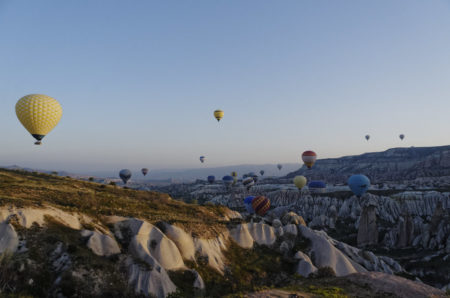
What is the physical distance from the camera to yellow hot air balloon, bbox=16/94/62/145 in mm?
36344

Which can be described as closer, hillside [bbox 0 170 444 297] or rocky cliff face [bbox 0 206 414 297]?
hillside [bbox 0 170 444 297]

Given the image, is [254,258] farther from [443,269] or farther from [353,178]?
[353,178]

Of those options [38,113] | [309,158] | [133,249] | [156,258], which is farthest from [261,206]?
[309,158]

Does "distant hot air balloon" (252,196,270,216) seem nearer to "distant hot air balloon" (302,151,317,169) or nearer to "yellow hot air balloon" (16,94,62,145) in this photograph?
"yellow hot air balloon" (16,94,62,145)

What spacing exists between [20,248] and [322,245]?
1073 inches

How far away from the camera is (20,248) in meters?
16.2

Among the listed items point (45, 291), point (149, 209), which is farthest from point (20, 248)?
point (149, 209)

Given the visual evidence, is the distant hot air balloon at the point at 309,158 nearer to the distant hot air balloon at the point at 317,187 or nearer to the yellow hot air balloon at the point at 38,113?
the distant hot air balloon at the point at 317,187

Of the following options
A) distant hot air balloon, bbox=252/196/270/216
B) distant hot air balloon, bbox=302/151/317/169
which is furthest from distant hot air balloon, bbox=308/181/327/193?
distant hot air balloon, bbox=252/196/270/216

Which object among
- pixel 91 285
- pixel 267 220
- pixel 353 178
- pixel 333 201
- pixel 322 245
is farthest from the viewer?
pixel 333 201

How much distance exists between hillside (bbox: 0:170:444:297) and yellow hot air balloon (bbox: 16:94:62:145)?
1345cm

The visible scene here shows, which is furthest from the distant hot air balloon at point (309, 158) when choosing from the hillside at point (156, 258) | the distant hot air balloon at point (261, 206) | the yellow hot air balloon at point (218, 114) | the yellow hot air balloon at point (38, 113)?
the yellow hot air balloon at point (38, 113)

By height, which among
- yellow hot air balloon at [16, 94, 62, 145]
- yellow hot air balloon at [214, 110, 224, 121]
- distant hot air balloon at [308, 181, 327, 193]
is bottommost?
distant hot air balloon at [308, 181, 327, 193]

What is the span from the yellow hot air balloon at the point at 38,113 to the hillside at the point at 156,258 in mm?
13450
